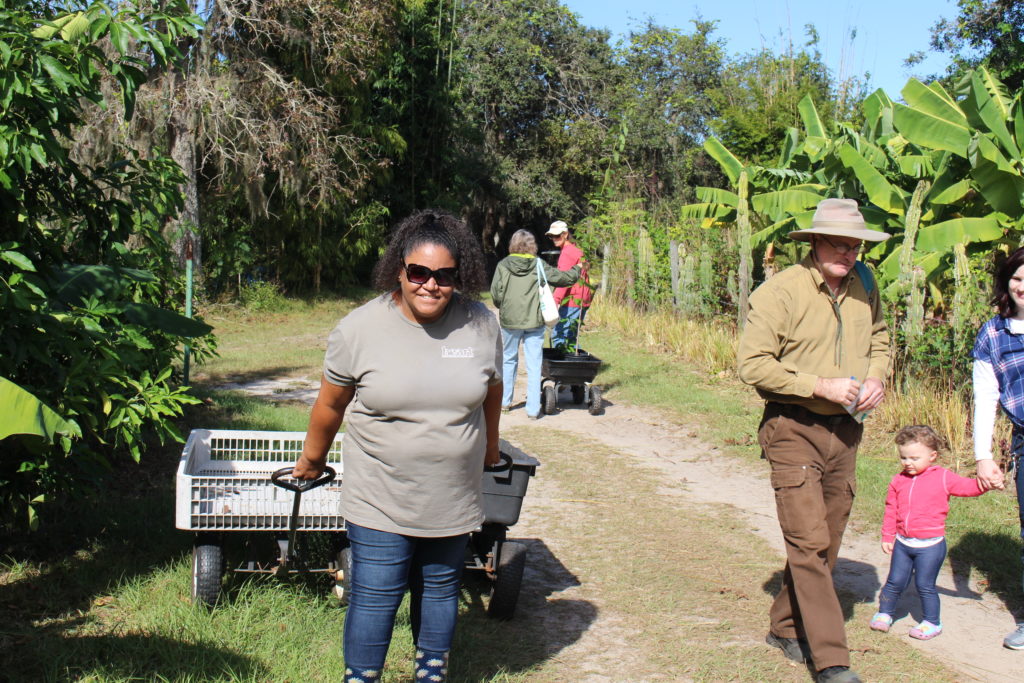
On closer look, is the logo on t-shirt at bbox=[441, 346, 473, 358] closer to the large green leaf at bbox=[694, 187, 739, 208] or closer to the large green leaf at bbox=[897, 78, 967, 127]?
the large green leaf at bbox=[897, 78, 967, 127]

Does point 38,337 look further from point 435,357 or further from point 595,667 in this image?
point 595,667

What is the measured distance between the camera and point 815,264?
14.8 ft

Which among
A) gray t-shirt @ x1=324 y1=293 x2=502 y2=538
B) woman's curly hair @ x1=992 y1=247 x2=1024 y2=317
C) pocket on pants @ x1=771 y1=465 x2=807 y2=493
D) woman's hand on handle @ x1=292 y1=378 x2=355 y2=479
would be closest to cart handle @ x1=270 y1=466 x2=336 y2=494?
woman's hand on handle @ x1=292 y1=378 x2=355 y2=479

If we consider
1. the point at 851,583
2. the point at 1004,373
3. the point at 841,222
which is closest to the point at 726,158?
the point at 851,583

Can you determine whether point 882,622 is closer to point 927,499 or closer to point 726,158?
point 927,499

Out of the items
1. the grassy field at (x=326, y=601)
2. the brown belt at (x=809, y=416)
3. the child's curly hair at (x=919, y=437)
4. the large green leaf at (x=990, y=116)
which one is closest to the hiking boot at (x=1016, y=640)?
the grassy field at (x=326, y=601)

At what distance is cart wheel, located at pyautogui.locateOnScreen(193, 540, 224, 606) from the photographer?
181 inches

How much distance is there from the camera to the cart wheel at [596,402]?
1070 cm

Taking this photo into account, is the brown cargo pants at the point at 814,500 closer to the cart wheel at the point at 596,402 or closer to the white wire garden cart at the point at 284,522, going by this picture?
the white wire garden cart at the point at 284,522

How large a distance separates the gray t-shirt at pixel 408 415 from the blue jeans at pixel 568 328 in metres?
7.84

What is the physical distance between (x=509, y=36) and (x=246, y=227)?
13.9m

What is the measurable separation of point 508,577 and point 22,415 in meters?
2.47

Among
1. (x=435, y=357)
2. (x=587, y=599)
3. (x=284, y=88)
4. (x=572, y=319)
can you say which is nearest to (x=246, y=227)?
(x=284, y=88)

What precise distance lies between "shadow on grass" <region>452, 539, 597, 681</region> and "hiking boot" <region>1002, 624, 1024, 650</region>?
2.09 m
